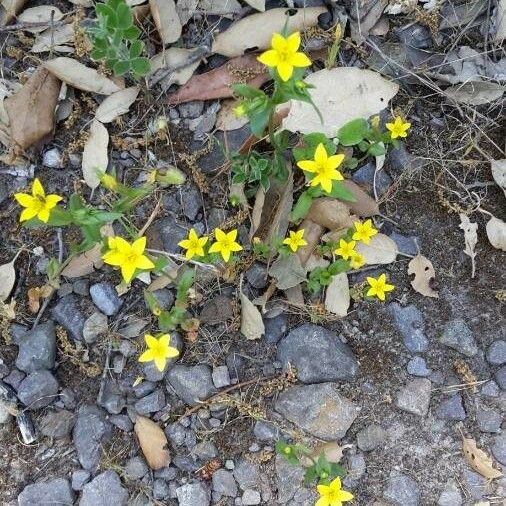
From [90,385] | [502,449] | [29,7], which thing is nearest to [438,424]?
[502,449]

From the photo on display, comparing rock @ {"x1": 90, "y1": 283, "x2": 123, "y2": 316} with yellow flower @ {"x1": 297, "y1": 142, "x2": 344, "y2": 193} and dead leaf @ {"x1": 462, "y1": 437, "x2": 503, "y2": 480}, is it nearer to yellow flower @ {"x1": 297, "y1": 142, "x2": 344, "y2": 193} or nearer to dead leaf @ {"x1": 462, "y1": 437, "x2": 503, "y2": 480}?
yellow flower @ {"x1": 297, "y1": 142, "x2": 344, "y2": 193}

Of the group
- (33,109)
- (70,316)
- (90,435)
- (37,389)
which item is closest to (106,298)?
(70,316)

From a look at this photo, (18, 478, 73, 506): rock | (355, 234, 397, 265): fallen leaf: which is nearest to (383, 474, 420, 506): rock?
(355, 234, 397, 265): fallen leaf

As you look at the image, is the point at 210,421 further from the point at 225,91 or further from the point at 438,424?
the point at 225,91

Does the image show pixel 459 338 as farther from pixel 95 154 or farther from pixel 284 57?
pixel 95 154

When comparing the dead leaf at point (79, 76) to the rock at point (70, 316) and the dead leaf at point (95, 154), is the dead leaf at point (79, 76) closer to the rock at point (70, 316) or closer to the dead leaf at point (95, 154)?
the dead leaf at point (95, 154)

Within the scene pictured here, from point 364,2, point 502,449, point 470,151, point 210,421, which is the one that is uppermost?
point 364,2
